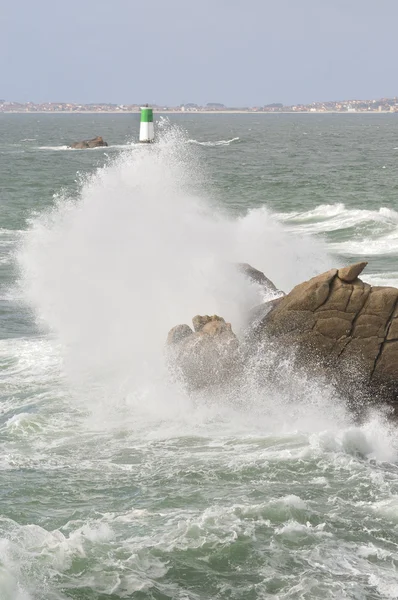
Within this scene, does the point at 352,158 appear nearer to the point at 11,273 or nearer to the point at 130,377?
the point at 11,273

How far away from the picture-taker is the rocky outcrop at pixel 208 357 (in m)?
15.3

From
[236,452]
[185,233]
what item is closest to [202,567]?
[236,452]

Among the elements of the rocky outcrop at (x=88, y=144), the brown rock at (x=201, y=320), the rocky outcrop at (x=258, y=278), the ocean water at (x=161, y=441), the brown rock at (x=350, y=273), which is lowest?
the rocky outcrop at (x=88, y=144)

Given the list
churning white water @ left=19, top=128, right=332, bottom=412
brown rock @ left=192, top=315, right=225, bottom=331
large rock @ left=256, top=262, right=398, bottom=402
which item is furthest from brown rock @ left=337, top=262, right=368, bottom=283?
churning white water @ left=19, top=128, right=332, bottom=412

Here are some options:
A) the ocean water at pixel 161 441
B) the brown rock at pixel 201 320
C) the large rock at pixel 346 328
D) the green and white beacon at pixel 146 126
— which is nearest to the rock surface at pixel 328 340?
the large rock at pixel 346 328

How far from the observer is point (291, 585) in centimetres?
1003

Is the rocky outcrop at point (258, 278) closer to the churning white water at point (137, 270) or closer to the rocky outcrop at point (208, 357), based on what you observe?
the churning white water at point (137, 270)

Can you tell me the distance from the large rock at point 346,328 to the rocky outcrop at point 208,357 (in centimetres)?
81

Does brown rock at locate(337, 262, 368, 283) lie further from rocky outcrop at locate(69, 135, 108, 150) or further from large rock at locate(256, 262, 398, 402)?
rocky outcrop at locate(69, 135, 108, 150)

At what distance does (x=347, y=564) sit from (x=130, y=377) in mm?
7209

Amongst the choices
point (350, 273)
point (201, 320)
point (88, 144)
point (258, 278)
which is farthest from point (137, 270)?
point (88, 144)

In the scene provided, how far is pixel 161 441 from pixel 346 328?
3.06 m

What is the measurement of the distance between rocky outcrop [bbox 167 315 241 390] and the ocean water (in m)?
0.27

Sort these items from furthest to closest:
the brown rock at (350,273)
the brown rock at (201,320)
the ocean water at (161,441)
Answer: the brown rock at (201,320) < the brown rock at (350,273) < the ocean water at (161,441)
